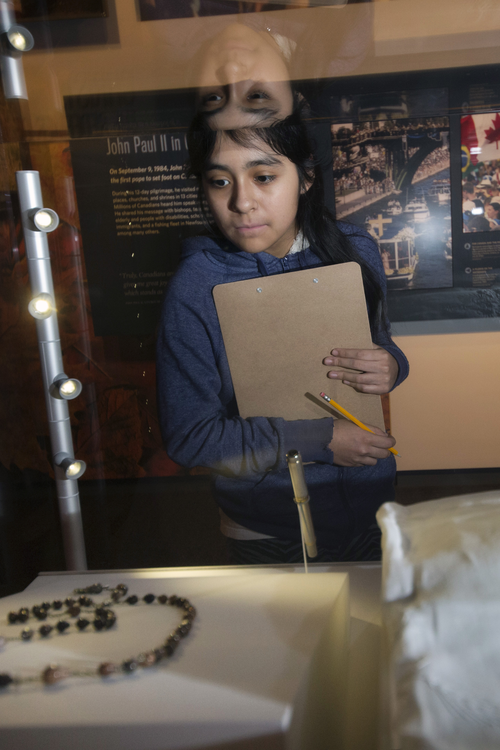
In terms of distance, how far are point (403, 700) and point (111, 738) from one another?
0.22 metres

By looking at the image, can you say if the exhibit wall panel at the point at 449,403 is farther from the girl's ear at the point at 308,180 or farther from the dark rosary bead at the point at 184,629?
the dark rosary bead at the point at 184,629

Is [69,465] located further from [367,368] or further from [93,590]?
[367,368]

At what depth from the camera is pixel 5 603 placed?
610 mm

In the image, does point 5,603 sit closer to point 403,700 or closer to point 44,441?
point 44,441

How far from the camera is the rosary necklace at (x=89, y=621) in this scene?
47 centimetres

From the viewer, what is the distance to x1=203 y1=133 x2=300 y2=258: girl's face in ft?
2.23

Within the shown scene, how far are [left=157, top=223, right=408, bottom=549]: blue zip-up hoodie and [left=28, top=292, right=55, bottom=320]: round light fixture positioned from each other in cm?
16

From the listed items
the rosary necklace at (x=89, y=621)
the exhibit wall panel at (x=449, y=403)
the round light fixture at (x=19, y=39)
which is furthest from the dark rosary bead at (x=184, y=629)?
the round light fixture at (x=19, y=39)

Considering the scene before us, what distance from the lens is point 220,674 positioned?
452mm

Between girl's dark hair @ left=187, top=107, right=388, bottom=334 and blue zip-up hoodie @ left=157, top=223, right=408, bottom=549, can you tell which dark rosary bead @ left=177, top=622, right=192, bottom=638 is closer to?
blue zip-up hoodie @ left=157, top=223, right=408, bottom=549

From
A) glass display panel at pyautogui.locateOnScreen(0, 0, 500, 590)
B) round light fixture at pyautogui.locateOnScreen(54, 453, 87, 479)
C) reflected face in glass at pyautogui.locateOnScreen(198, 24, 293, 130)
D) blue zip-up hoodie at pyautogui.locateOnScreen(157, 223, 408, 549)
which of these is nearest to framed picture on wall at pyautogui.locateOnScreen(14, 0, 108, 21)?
glass display panel at pyautogui.locateOnScreen(0, 0, 500, 590)

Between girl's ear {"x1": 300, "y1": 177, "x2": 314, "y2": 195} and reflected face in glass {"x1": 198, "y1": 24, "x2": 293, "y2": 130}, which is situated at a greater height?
reflected face in glass {"x1": 198, "y1": 24, "x2": 293, "y2": 130}

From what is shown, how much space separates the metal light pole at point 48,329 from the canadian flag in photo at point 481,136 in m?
0.52

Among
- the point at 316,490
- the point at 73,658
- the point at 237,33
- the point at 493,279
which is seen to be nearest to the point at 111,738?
the point at 73,658
